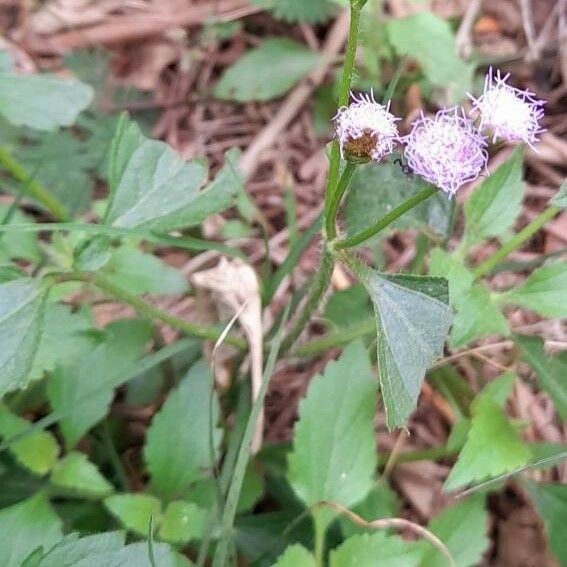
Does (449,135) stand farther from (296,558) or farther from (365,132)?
(296,558)

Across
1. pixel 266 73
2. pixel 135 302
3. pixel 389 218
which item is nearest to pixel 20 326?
pixel 135 302

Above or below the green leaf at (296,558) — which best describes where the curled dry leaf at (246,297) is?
above

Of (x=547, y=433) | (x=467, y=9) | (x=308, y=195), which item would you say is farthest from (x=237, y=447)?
(x=467, y=9)

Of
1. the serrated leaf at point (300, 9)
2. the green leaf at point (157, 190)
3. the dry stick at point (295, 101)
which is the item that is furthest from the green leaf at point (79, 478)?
the serrated leaf at point (300, 9)

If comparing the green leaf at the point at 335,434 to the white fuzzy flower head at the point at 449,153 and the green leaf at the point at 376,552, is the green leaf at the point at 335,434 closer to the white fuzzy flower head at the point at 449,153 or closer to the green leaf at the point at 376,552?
the green leaf at the point at 376,552

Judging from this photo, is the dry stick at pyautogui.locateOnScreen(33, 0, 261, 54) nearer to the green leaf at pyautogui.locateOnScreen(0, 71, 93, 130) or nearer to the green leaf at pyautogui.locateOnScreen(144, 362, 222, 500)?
the green leaf at pyautogui.locateOnScreen(0, 71, 93, 130)

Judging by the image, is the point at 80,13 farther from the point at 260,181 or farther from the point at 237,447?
the point at 237,447
